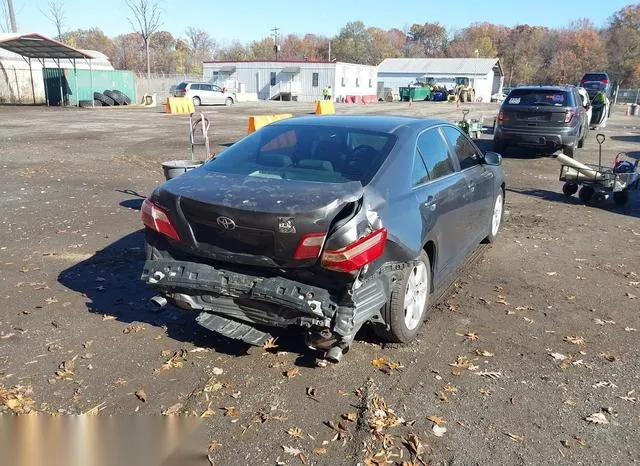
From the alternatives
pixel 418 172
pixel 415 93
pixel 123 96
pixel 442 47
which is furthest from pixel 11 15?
pixel 442 47

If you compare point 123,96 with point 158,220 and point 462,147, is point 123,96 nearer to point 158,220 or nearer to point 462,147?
point 462,147

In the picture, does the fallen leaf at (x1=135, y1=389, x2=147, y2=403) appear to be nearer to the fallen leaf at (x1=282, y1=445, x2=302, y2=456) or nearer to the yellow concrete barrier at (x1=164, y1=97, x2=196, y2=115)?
the fallen leaf at (x1=282, y1=445, x2=302, y2=456)

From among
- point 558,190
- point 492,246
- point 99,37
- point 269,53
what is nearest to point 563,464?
point 492,246

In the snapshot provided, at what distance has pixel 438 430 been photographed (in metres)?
3.13

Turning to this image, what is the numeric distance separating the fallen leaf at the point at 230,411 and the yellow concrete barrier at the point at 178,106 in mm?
29930

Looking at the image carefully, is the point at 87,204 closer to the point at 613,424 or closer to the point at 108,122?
the point at 613,424

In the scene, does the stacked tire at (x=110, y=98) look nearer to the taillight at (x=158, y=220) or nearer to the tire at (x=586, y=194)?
the tire at (x=586, y=194)

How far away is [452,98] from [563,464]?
192ft

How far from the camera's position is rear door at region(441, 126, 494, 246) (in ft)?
17.0

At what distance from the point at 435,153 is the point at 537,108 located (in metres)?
10.2

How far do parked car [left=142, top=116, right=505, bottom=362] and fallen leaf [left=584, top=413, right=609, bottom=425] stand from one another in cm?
129

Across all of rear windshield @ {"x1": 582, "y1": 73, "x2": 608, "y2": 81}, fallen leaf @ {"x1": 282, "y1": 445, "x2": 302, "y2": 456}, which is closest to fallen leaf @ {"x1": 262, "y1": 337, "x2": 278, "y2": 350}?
fallen leaf @ {"x1": 282, "y1": 445, "x2": 302, "y2": 456}

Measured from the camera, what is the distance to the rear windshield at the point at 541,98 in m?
13.6

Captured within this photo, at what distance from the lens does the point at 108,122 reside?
2475cm
